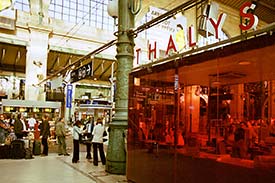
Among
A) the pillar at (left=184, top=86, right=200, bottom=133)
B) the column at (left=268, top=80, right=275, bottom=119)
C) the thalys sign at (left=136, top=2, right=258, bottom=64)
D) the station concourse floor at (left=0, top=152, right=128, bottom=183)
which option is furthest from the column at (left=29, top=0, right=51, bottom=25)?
the column at (left=268, top=80, right=275, bottom=119)

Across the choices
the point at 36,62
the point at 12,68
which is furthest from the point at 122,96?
the point at 12,68

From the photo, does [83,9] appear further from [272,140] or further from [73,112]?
[272,140]

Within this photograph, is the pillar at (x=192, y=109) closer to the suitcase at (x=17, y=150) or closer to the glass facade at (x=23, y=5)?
the suitcase at (x=17, y=150)

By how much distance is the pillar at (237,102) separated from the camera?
14.0 feet

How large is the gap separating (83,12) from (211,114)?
64.2 feet

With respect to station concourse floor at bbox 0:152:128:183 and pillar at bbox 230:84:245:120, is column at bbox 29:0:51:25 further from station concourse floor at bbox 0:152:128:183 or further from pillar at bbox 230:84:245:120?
pillar at bbox 230:84:245:120

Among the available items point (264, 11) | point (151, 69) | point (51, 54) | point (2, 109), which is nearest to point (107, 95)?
point (51, 54)

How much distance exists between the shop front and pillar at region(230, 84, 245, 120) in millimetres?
13

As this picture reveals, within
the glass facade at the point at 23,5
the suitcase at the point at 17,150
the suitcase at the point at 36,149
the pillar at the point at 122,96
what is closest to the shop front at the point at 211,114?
the pillar at the point at 122,96

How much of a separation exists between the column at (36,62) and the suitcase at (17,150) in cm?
939

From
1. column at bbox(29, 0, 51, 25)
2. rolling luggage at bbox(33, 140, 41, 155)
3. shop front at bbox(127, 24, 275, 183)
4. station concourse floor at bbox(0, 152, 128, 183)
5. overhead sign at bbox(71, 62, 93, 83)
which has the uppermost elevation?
column at bbox(29, 0, 51, 25)

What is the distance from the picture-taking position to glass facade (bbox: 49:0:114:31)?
21703 mm

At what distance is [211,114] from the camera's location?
4719 mm

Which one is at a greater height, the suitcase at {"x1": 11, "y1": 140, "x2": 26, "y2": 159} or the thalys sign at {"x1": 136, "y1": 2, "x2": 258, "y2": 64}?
the thalys sign at {"x1": 136, "y1": 2, "x2": 258, "y2": 64}
